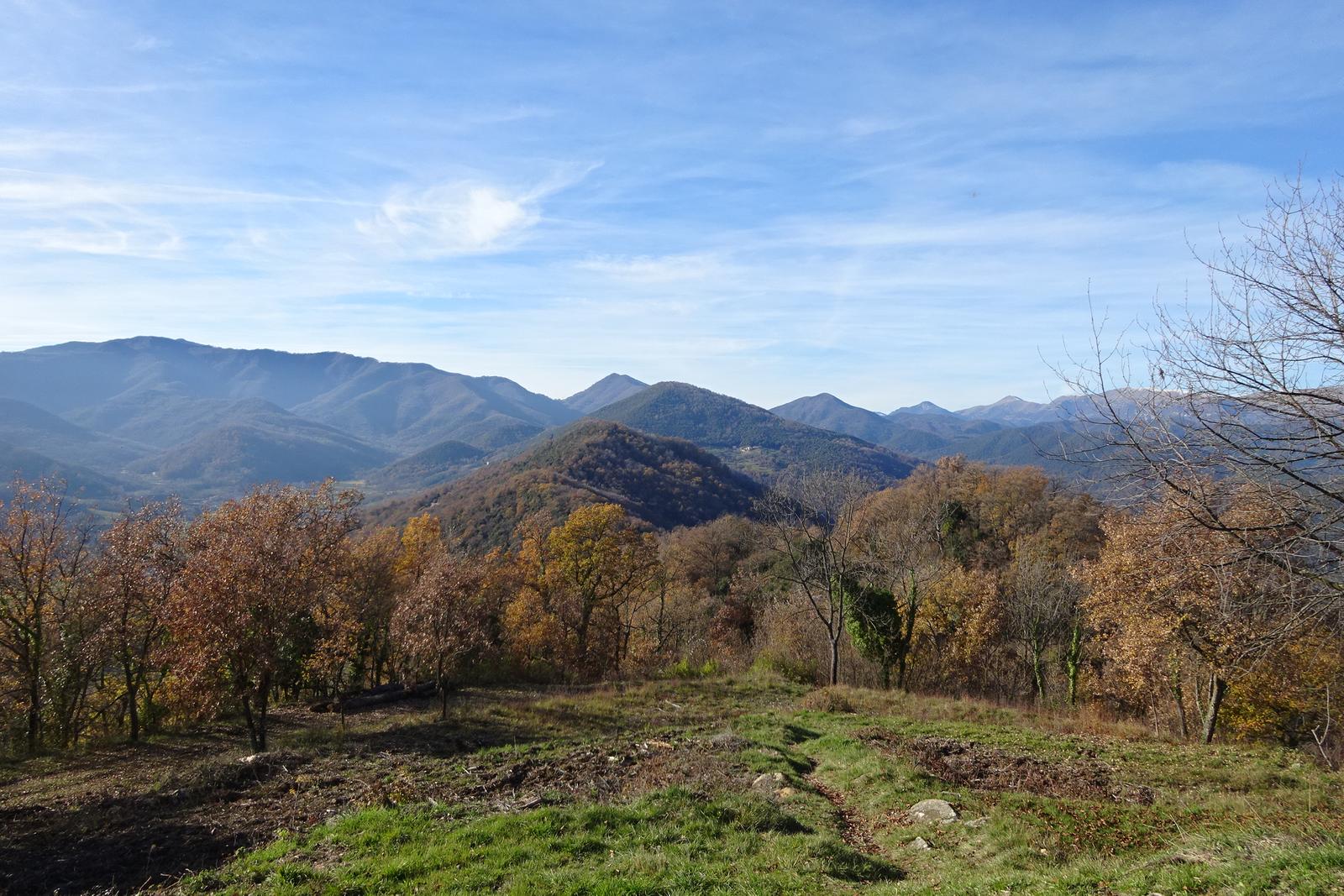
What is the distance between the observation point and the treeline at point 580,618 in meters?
15.2

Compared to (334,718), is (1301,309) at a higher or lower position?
higher

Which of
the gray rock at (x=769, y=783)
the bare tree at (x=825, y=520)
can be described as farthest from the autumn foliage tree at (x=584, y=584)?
the gray rock at (x=769, y=783)

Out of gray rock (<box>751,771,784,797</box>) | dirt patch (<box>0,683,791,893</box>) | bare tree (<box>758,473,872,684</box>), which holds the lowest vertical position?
dirt patch (<box>0,683,791,893</box>)

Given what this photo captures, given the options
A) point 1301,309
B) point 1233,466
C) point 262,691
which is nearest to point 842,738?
point 1233,466

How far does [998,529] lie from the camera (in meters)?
60.8

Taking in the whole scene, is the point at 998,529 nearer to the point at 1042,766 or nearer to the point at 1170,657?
the point at 1170,657

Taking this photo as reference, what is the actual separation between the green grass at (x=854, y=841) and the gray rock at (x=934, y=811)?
0.71 feet

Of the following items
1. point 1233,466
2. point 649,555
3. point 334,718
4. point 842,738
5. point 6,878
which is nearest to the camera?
point 1233,466

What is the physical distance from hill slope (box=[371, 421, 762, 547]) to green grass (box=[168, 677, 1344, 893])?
248 feet

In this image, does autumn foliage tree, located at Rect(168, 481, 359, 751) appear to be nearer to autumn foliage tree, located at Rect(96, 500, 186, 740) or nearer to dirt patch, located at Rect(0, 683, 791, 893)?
dirt patch, located at Rect(0, 683, 791, 893)

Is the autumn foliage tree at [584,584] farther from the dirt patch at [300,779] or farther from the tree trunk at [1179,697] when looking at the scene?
the tree trunk at [1179,697]

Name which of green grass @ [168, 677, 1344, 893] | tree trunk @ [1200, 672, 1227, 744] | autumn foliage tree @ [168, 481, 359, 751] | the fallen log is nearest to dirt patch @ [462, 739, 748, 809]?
green grass @ [168, 677, 1344, 893]

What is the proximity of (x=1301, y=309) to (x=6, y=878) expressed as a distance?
17.6 metres

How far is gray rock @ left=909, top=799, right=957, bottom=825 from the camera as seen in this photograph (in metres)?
9.18
